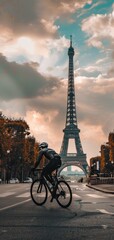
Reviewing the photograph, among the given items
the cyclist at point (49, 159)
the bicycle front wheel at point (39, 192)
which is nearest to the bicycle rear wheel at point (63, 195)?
the cyclist at point (49, 159)

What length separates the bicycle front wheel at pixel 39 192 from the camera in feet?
42.6

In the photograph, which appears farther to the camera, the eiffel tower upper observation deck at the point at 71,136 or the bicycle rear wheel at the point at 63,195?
the eiffel tower upper observation deck at the point at 71,136

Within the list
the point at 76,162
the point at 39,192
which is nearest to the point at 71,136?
the point at 76,162

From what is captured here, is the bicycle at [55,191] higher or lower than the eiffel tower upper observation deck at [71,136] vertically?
lower

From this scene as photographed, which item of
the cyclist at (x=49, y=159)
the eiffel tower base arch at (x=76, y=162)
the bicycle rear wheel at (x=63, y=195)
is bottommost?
the bicycle rear wheel at (x=63, y=195)

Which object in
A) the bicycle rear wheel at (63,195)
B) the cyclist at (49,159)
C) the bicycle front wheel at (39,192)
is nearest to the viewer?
the bicycle rear wheel at (63,195)

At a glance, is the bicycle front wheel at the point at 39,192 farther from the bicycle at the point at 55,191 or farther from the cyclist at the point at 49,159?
the cyclist at the point at 49,159

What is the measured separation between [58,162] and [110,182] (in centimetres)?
4380

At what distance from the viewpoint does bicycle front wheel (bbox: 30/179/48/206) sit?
12977mm

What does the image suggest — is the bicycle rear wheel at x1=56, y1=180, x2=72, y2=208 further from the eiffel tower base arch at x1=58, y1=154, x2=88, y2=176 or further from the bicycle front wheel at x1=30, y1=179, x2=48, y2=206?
the eiffel tower base arch at x1=58, y1=154, x2=88, y2=176

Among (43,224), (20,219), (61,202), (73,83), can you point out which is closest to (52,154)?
(61,202)

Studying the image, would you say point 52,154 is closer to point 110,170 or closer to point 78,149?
point 110,170

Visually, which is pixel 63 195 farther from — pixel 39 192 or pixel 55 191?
pixel 39 192

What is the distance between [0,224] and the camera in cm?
839
